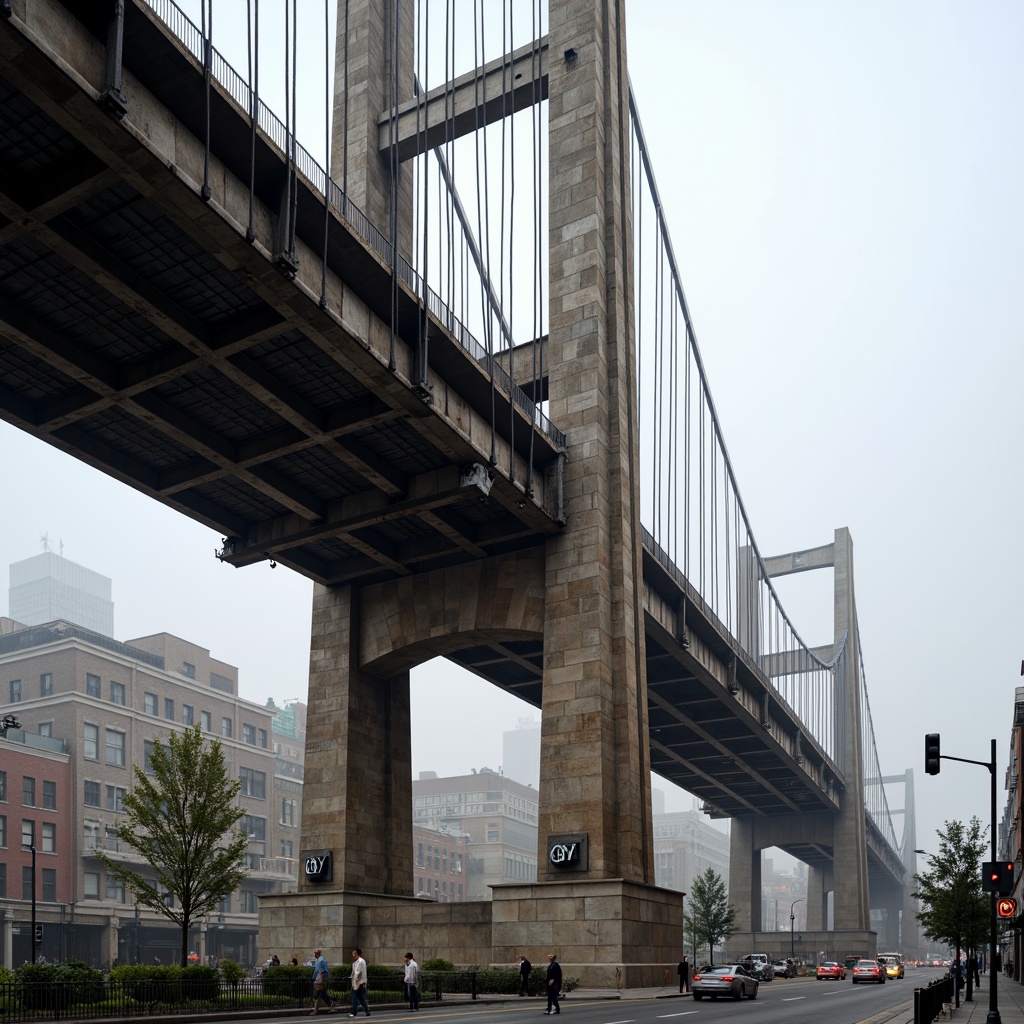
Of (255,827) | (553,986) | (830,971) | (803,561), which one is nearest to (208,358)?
(553,986)

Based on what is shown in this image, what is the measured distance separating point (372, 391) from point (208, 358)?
4.54 m

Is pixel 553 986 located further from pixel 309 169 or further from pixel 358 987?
pixel 309 169

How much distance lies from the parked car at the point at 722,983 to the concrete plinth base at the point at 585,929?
1.73 m

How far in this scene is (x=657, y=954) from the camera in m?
43.8

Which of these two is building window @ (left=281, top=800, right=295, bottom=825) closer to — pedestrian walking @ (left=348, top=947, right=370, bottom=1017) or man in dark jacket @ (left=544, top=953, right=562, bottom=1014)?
pedestrian walking @ (left=348, top=947, right=370, bottom=1017)

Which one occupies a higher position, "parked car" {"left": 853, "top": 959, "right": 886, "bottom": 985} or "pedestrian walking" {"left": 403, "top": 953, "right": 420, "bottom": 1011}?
"pedestrian walking" {"left": 403, "top": 953, "right": 420, "bottom": 1011}

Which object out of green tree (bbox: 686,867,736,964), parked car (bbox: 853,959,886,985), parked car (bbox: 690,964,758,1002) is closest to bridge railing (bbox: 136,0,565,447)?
parked car (bbox: 690,964,758,1002)

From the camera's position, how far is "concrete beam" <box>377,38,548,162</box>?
166ft

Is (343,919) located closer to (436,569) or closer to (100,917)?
(436,569)

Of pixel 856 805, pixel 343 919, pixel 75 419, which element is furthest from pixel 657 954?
pixel 856 805

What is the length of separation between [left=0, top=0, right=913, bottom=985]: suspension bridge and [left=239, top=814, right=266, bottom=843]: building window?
52.6 meters

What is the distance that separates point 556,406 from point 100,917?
192 ft

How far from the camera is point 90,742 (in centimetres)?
9194

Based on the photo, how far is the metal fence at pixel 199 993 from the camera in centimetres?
2558
